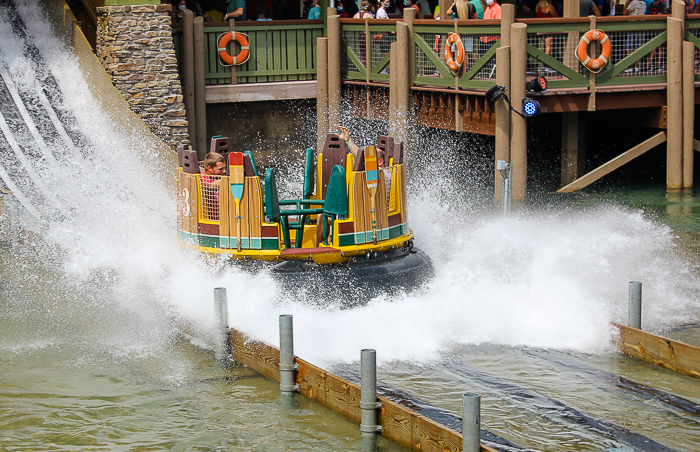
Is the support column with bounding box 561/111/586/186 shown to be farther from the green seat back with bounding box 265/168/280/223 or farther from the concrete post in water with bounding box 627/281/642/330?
the green seat back with bounding box 265/168/280/223

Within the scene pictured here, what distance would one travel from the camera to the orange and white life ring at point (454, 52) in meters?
14.3

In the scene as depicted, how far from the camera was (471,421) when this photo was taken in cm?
545

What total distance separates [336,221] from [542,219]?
17.0ft

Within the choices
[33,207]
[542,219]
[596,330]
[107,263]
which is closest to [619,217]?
[542,219]

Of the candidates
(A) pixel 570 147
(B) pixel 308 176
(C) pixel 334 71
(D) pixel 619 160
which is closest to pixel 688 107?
(D) pixel 619 160

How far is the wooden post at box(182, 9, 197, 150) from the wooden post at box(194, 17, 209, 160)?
10 centimetres

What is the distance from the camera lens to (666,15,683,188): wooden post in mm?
14188

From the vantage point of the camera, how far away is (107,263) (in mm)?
10828

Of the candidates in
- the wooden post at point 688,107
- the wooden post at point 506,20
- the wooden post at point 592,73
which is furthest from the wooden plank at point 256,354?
the wooden post at point 688,107

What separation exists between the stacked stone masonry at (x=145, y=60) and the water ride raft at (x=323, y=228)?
653 centimetres

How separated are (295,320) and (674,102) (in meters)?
8.74

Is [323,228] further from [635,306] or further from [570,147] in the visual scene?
[570,147]

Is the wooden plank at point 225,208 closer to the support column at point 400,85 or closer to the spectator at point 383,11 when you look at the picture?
the support column at point 400,85

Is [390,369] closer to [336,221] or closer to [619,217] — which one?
Result: [336,221]
